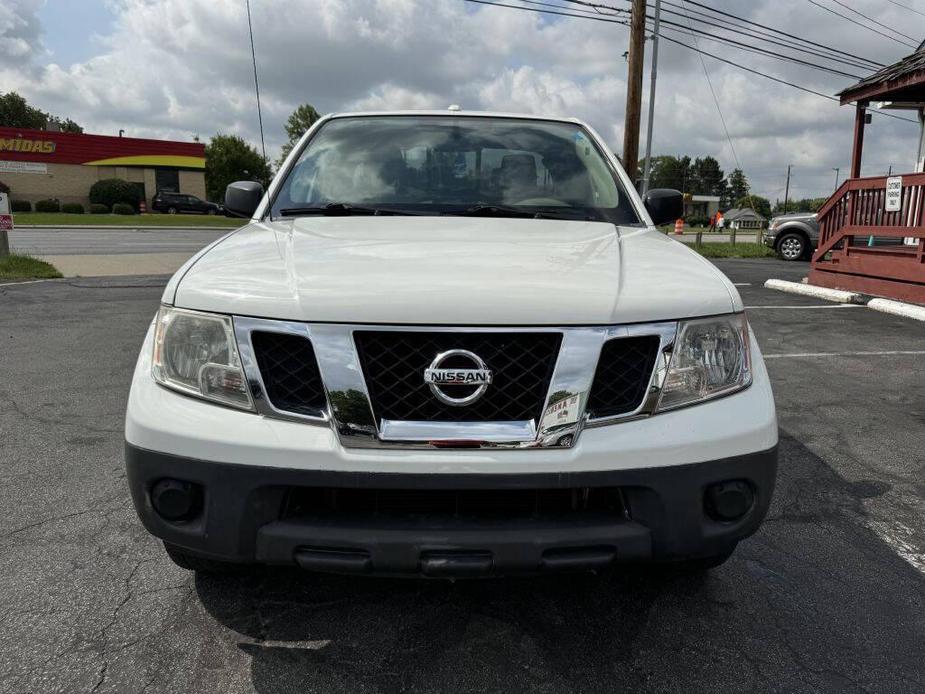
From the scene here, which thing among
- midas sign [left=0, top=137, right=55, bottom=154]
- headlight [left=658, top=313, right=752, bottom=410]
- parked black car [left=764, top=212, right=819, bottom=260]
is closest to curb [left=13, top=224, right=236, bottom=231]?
parked black car [left=764, top=212, right=819, bottom=260]

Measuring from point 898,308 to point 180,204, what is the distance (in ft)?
153

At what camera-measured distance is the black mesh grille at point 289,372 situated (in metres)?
1.79

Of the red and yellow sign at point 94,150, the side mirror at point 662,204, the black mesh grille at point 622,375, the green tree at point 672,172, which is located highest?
the green tree at point 672,172

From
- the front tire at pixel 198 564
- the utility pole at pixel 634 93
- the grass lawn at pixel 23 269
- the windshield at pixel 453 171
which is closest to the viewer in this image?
the front tire at pixel 198 564

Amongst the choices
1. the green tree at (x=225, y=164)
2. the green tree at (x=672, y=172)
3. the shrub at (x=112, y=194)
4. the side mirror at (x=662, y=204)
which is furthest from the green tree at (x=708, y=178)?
the side mirror at (x=662, y=204)

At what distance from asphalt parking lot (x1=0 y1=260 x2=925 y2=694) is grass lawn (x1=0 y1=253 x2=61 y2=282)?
8508 millimetres

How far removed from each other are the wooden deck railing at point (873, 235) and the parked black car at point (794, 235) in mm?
6768

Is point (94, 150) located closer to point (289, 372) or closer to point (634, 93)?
point (634, 93)

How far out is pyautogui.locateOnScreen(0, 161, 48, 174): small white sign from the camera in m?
46.4

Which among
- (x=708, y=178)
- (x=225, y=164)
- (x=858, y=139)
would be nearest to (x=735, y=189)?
(x=708, y=178)

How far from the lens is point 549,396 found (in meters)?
1.77

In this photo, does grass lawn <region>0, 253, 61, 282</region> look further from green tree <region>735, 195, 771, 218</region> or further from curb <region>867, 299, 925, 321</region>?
green tree <region>735, 195, 771, 218</region>

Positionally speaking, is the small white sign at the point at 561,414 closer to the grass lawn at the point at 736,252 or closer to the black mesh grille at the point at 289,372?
the black mesh grille at the point at 289,372

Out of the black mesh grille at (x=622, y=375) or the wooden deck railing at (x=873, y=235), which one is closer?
the black mesh grille at (x=622, y=375)
